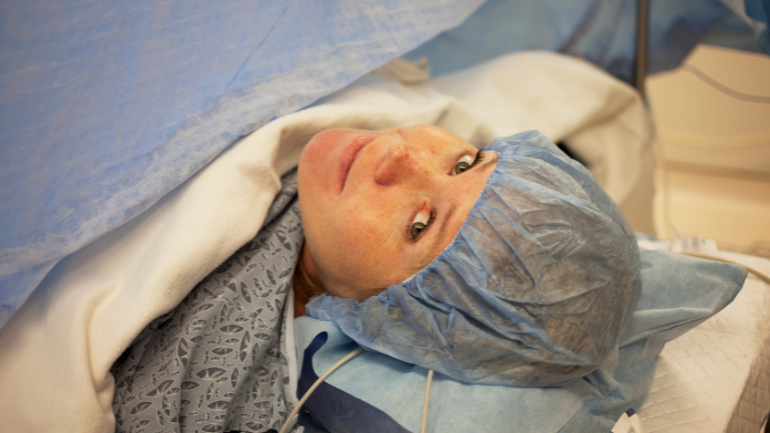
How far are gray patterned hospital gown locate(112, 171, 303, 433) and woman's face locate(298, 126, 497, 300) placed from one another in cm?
13

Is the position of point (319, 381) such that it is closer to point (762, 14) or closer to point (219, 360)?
point (219, 360)

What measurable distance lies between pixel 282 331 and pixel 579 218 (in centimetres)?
56

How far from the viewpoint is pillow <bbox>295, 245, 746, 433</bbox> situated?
698 millimetres

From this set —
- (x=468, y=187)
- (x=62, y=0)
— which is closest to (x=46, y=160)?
(x=62, y=0)

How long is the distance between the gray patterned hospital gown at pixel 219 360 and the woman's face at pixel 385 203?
5.1 inches

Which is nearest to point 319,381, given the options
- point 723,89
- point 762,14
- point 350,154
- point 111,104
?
point 350,154

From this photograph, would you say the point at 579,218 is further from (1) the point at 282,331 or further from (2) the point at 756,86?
(2) the point at 756,86

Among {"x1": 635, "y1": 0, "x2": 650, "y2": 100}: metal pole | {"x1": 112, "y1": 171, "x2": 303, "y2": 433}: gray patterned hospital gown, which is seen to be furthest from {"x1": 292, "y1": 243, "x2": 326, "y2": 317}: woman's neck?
{"x1": 635, "y1": 0, "x2": 650, "y2": 100}: metal pole

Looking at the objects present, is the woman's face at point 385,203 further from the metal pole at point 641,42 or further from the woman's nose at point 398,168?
the metal pole at point 641,42

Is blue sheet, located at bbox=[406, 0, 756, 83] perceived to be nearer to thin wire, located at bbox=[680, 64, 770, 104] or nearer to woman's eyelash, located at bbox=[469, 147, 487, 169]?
thin wire, located at bbox=[680, 64, 770, 104]

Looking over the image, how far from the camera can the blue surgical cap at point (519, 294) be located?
68 cm

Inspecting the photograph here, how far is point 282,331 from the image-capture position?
87 centimetres

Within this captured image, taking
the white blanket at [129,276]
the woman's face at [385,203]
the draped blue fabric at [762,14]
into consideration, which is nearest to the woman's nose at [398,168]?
the woman's face at [385,203]

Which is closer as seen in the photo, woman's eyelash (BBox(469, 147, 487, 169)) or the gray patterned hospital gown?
the gray patterned hospital gown
